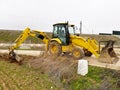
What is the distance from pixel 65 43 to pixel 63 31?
2.87 feet

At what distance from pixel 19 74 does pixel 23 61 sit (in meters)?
5.12

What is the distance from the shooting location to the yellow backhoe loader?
75.0 feet

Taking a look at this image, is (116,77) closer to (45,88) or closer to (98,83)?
(98,83)

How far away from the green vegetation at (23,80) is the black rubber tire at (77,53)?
4.53 meters

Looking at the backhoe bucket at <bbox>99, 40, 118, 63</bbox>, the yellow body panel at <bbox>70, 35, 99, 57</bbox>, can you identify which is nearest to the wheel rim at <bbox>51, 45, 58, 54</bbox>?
the yellow body panel at <bbox>70, 35, 99, 57</bbox>

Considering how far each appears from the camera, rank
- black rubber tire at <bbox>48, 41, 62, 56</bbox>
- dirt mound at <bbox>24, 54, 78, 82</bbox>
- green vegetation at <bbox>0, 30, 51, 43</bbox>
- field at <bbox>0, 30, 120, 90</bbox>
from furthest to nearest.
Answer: green vegetation at <bbox>0, 30, 51, 43</bbox> → black rubber tire at <bbox>48, 41, 62, 56</bbox> → dirt mound at <bbox>24, 54, 78, 82</bbox> → field at <bbox>0, 30, 120, 90</bbox>

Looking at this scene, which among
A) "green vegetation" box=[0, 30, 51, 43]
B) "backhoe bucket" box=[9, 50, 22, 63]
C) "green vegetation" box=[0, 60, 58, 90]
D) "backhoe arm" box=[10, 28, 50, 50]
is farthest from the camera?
"green vegetation" box=[0, 30, 51, 43]

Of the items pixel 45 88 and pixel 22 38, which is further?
pixel 22 38

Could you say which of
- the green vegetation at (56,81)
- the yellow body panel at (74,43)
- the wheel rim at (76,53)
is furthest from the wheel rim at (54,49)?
the green vegetation at (56,81)

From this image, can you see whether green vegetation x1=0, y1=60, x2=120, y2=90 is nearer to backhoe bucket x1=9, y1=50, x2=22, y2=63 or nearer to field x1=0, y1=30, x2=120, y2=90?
field x1=0, y1=30, x2=120, y2=90

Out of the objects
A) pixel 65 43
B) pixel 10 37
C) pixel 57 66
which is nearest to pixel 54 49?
pixel 65 43

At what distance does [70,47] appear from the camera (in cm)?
2369

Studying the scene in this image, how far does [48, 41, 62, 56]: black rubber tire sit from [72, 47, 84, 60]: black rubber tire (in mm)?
1109

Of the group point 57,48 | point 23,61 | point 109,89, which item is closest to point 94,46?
point 57,48
